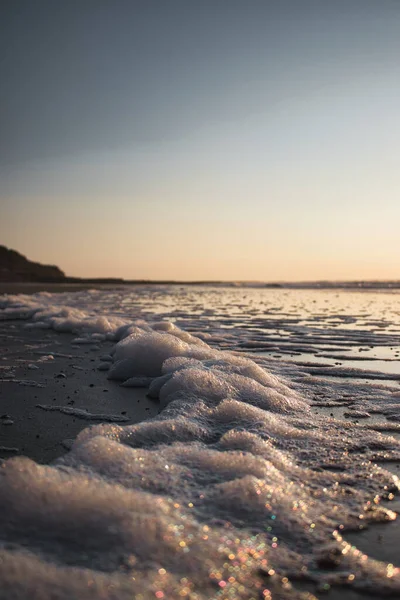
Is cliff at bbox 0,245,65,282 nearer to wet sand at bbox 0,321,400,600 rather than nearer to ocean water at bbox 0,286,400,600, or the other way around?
wet sand at bbox 0,321,400,600

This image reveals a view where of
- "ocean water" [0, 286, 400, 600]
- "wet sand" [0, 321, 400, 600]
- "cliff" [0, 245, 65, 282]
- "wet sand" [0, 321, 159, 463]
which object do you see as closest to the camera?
"ocean water" [0, 286, 400, 600]

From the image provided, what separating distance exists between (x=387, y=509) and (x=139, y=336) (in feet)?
14.4

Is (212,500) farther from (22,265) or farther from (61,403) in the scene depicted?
(22,265)

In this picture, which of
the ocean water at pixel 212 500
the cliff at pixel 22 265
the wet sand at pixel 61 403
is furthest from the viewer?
the cliff at pixel 22 265

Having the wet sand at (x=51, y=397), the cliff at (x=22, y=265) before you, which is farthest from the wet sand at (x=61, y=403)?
the cliff at (x=22, y=265)

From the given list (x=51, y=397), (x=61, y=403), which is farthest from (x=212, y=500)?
(x=51, y=397)

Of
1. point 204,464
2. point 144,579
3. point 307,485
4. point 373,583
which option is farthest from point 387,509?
point 144,579

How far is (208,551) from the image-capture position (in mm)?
2023

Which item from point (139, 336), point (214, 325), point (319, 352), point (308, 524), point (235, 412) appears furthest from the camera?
point (214, 325)

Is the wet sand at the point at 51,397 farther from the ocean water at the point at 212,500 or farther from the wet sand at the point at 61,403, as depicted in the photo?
the ocean water at the point at 212,500

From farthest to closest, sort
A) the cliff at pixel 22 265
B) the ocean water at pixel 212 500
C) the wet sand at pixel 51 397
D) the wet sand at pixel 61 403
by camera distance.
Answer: the cliff at pixel 22 265 → the wet sand at pixel 51 397 → the wet sand at pixel 61 403 → the ocean water at pixel 212 500

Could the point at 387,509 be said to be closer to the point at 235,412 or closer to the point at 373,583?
the point at 373,583

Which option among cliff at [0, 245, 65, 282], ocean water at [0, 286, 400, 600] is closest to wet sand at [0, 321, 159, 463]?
ocean water at [0, 286, 400, 600]

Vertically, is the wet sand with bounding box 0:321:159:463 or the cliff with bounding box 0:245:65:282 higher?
the cliff with bounding box 0:245:65:282
